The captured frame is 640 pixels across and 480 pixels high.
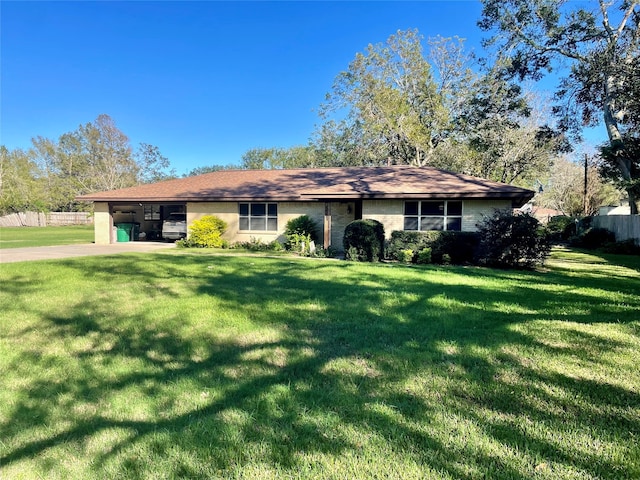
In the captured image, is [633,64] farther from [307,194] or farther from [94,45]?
[94,45]

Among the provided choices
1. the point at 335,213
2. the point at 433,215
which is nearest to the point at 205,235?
the point at 335,213

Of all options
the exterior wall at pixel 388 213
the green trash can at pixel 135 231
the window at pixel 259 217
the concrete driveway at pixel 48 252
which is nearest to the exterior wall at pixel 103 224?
the green trash can at pixel 135 231

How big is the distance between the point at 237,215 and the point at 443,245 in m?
9.78

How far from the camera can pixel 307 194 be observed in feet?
53.0

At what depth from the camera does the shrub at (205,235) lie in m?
17.0

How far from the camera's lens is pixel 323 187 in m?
17.4

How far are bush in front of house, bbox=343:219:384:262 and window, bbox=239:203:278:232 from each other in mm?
5592

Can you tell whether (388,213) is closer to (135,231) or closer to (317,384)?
(317,384)

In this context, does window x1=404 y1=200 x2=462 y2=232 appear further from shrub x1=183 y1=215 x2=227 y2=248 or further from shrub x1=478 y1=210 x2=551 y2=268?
shrub x1=183 y1=215 x2=227 y2=248

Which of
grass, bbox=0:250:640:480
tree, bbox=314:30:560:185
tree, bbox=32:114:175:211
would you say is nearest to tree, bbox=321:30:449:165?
tree, bbox=314:30:560:185

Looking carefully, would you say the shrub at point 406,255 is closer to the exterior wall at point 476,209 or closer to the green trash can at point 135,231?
the exterior wall at point 476,209

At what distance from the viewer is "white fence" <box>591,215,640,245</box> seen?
59.1 ft

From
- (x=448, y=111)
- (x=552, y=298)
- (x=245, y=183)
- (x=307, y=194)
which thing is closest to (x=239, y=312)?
(x=552, y=298)

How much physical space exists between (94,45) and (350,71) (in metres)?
17.8
